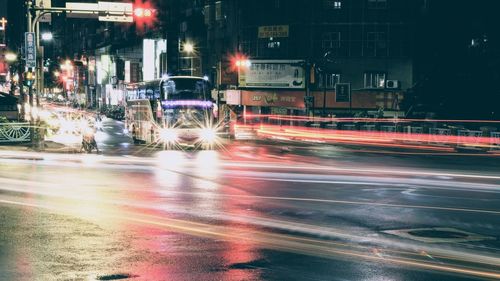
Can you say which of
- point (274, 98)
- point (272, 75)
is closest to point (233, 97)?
point (274, 98)

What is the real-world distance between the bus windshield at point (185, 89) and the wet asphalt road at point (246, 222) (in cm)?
1293

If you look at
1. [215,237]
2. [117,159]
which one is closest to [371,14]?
[117,159]

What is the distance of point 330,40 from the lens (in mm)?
63094

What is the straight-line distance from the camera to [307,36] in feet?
209

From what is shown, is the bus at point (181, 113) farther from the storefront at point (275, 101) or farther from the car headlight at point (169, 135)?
the storefront at point (275, 101)

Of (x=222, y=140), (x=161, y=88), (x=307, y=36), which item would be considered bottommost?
(x=222, y=140)

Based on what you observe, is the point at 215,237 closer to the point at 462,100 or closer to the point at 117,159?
the point at 117,159

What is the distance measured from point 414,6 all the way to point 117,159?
42.7 meters

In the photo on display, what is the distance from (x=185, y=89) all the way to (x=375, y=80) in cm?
3045

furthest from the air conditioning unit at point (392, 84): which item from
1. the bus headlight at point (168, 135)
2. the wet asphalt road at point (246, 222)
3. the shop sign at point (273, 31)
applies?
the wet asphalt road at point (246, 222)

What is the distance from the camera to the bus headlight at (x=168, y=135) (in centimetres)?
3528

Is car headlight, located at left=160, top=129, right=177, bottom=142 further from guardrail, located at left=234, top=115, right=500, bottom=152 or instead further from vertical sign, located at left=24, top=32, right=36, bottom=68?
guardrail, located at left=234, top=115, right=500, bottom=152

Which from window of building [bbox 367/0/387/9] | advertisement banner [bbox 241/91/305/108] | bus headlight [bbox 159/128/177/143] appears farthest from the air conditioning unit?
bus headlight [bbox 159/128/177/143]

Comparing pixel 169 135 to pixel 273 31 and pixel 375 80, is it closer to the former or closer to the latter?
pixel 375 80
